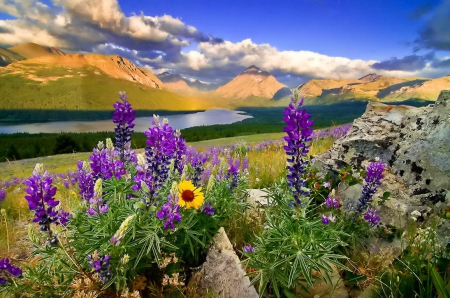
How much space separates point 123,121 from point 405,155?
4702 mm

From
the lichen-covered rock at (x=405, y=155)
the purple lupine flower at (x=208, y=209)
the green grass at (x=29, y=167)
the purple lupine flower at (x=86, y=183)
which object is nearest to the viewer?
the purple lupine flower at (x=208, y=209)

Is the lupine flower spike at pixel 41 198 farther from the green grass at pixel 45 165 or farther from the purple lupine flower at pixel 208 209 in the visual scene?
the green grass at pixel 45 165

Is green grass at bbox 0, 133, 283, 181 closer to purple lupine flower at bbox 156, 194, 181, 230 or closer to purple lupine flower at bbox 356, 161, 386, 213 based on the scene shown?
purple lupine flower at bbox 156, 194, 181, 230

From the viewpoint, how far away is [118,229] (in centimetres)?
272

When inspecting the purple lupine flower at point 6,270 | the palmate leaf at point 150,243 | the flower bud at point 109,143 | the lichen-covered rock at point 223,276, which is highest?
the flower bud at point 109,143

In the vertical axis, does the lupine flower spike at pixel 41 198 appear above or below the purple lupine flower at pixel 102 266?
above

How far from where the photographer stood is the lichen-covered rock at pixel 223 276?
3.12m

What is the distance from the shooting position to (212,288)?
3246mm

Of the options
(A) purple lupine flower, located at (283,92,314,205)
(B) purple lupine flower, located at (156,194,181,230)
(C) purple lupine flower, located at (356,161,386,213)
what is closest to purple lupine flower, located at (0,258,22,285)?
(B) purple lupine flower, located at (156,194,181,230)

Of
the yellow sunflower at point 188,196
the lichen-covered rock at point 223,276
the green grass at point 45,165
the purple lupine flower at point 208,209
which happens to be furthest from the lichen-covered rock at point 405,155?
the green grass at point 45,165

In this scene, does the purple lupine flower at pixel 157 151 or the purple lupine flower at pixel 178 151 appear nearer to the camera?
the purple lupine flower at pixel 157 151

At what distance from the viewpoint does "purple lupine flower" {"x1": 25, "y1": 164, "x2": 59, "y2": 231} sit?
9.13ft

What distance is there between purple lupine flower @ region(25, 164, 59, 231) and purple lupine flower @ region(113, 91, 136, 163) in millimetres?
1145

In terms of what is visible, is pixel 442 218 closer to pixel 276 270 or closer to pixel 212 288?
pixel 276 270
